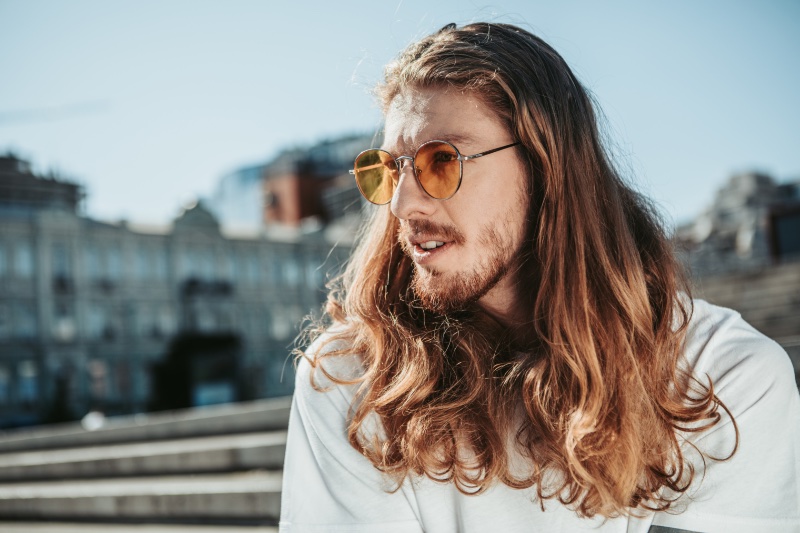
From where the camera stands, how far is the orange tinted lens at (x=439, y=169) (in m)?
1.62

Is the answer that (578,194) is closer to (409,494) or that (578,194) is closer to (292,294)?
(409,494)

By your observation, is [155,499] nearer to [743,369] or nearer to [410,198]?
[410,198]

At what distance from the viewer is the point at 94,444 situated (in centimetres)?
732

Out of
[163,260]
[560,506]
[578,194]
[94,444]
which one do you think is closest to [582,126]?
[578,194]

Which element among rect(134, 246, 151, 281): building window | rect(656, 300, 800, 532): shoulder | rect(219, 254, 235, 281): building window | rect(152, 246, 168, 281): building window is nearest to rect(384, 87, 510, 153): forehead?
rect(656, 300, 800, 532): shoulder

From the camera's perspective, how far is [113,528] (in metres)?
4.61

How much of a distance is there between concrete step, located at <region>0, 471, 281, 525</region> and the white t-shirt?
2364mm

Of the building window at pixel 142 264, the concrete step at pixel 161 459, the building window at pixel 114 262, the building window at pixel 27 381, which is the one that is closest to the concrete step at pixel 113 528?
the concrete step at pixel 161 459

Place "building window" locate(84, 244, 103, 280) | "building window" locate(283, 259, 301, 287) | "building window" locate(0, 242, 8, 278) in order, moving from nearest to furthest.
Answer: "building window" locate(0, 242, 8, 278) → "building window" locate(84, 244, 103, 280) → "building window" locate(283, 259, 301, 287)

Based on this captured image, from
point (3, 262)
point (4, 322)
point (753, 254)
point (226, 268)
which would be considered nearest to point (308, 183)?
point (226, 268)

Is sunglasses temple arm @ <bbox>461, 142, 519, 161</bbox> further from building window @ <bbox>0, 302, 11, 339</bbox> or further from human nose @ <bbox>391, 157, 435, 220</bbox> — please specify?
building window @ <bbox>0, 302, 11, 339</bbox>

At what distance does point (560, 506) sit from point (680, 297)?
0.57 meters

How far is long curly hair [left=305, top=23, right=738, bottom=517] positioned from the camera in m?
1.50

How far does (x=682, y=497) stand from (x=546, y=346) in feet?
1.38
